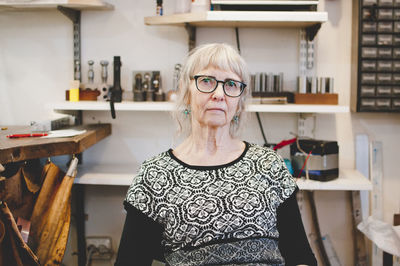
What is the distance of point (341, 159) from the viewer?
233 centimetres

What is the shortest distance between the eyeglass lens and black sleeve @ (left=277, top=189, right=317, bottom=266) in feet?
1.46

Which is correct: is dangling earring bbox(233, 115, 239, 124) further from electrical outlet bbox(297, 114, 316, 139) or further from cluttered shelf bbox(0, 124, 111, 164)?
electrical outlet bbox(297, 114, 316, 139)

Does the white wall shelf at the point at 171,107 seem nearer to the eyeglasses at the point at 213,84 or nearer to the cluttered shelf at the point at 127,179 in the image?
the cluttered shelf at the point at 127,179

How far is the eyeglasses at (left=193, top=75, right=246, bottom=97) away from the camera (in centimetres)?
132

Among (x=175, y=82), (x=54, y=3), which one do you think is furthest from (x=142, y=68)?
(x=54, y=3)

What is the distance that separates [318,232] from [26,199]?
171 centimetres

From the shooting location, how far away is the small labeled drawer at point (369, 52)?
2.10 m

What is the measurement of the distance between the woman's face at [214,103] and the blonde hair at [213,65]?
0.07ft

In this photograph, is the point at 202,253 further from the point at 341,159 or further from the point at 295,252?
the point at 341,159

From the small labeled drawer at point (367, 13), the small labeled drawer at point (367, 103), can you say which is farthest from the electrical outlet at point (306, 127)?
the small labeled drawer at point (367, 13)

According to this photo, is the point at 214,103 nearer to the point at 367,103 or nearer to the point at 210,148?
the point at 210,148

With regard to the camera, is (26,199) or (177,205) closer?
(177,205)

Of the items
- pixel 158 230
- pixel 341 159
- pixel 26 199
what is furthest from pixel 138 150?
pixel 341 159

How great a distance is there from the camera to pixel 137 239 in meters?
1.27
